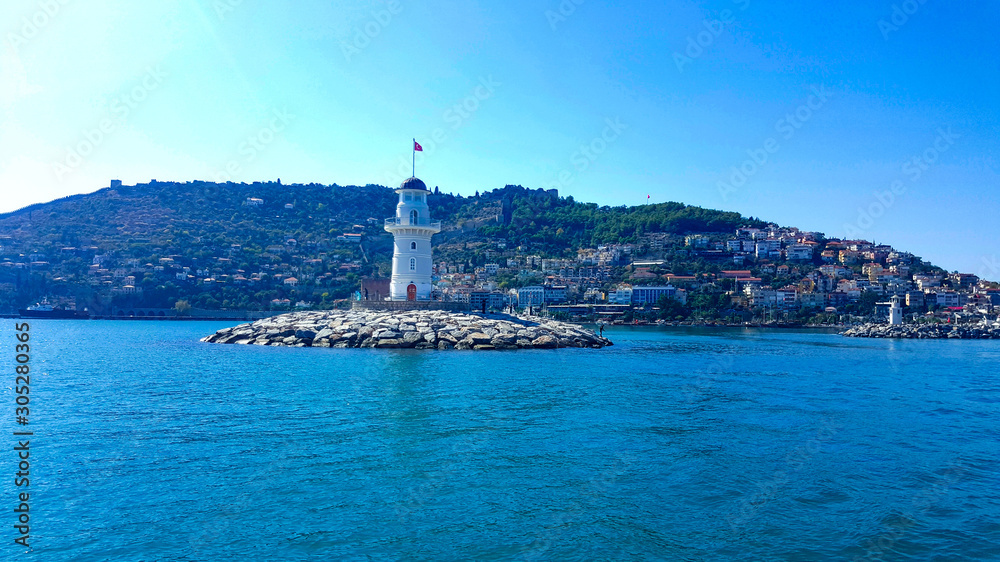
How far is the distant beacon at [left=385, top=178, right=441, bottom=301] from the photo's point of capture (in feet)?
123

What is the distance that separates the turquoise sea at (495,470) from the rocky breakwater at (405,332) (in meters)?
11.7

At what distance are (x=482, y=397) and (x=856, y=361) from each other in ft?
89.8

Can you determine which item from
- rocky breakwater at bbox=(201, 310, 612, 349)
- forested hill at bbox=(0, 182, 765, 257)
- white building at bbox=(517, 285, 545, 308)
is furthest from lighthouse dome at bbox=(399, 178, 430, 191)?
forested hill at bbox=(0, 182, 765, 257)

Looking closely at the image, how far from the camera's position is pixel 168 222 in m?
112

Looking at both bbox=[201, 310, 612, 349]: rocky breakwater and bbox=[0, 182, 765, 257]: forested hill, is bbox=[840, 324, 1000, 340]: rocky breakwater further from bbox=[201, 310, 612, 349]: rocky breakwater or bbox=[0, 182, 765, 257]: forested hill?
bbox=[0, 182, 765, 257]: forested hill

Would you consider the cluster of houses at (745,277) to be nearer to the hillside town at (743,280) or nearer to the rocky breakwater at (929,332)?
the hillside town at (743,280)

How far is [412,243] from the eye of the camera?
125 ft

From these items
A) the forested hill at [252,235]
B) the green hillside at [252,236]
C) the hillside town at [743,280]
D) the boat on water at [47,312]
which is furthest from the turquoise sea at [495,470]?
→ the boat on water at [47,312]

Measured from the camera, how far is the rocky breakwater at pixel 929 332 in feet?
232

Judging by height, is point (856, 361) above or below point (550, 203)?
below

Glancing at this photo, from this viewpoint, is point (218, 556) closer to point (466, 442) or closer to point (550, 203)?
point (466, 442)

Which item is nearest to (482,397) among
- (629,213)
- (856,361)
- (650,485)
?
(650,485)

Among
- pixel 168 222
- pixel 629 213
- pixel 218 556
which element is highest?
pixel 629 213

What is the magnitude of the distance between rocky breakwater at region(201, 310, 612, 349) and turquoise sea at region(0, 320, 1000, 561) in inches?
459
